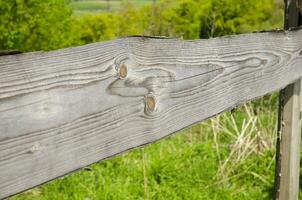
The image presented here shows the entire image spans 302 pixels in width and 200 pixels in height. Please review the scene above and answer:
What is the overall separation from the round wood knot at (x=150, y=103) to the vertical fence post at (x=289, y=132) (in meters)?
1.32

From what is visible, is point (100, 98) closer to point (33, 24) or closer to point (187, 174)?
point (187, 174)

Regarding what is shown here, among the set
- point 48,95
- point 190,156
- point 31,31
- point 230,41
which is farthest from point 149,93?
point 31,31

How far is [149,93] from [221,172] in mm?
2877

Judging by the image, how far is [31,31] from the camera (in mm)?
9859

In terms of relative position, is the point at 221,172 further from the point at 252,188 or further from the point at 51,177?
the point at 51,177

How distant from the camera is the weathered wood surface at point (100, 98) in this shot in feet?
3.35

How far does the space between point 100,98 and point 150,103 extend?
0.72ft

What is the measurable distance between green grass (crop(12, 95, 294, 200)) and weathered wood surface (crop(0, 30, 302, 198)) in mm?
1709

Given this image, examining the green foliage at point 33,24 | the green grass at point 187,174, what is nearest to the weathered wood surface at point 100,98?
the green grass at point 187,174

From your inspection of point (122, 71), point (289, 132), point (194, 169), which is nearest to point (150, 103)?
point (122, 71)

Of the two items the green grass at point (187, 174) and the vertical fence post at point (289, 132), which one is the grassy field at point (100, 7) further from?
the vertical fence post at point (289, 132)

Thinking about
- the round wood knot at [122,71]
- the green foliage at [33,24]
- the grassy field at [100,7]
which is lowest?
the grassy field at [100,7]

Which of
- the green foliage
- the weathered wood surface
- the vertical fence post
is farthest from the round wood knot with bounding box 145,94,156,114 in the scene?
the green foliage

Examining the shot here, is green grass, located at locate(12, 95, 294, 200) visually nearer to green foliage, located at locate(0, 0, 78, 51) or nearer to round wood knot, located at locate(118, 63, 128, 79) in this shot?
round wood knot, located at locate(118, 63, 128, 79)
